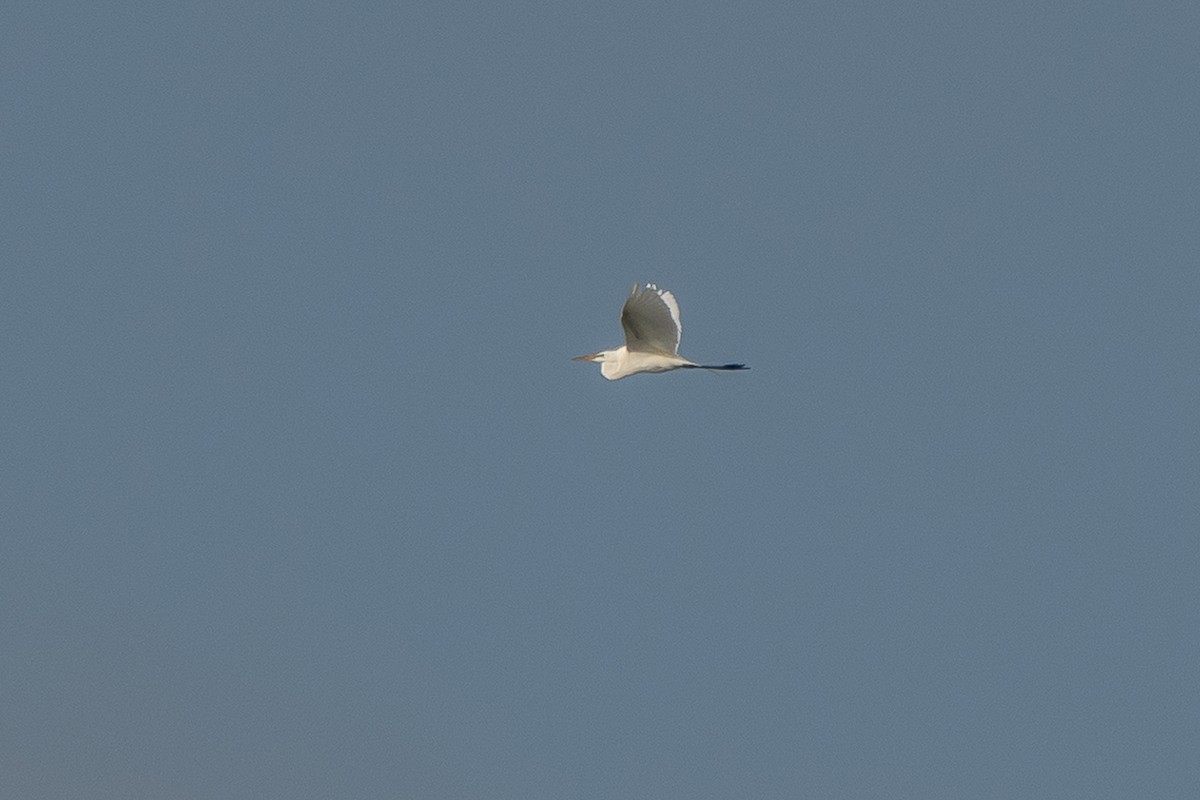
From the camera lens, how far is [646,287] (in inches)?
1720

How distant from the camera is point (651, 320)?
44531mm

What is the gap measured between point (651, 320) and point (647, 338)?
0.90 meters

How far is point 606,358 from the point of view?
47.6m

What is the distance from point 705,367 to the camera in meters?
45.3

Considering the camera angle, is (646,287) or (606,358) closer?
(646,287)

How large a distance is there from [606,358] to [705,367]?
2.97 metres

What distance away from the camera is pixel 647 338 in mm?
45375

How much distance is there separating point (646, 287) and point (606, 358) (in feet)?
13.8

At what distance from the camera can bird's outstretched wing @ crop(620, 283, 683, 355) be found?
1729 inches

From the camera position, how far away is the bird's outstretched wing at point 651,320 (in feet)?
144

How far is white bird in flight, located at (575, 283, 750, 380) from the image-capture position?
44000 millimetres

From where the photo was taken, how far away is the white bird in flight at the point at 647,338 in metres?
44.0
